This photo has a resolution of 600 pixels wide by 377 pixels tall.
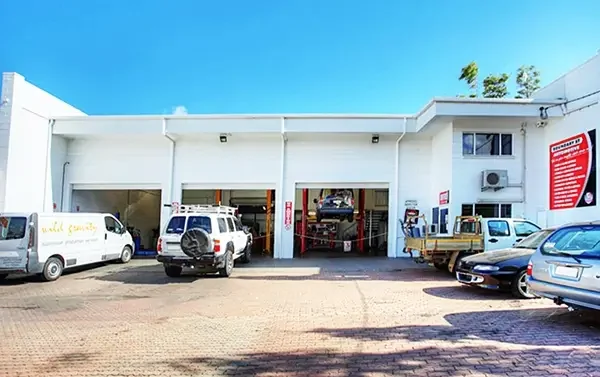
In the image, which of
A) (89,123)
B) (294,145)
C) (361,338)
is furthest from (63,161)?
(361,338)

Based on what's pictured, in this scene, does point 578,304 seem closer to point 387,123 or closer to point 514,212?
point 514,212

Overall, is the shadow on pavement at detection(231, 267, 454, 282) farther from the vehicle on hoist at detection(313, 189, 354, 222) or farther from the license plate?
the vehicle on hoist at detection(313, 189, 354, 222)

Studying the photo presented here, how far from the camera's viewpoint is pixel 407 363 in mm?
4379

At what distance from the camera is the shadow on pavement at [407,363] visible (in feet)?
13.6

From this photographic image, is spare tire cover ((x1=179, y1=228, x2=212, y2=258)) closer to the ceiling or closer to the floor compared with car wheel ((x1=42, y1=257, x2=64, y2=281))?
closer to the ceiling

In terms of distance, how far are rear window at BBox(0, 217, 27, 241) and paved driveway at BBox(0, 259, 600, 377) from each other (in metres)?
1.27

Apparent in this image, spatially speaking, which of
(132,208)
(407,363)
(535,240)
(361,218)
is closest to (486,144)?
(535,240)

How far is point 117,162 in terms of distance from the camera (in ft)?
57.1

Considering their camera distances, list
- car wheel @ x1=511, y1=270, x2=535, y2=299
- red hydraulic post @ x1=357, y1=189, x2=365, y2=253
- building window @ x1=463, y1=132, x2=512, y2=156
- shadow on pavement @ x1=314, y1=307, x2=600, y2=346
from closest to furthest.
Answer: shadow on pavement @ x1=314, y1=307, x2=600, y2=346 → car wheel @ x1=511, y1=270, x2=535, y2=299 → building window @ x1=463, y1=132, x2=512, y2=156 → red hydraulic post @ x1=357, y1=189, x2=365, y2=253

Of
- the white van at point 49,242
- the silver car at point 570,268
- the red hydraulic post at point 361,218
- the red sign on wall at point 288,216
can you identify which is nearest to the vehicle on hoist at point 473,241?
the silver car at point 570,268

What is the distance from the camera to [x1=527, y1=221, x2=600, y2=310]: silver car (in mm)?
5391

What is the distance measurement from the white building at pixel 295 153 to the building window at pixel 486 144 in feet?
0.12

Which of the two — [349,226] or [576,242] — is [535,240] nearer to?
[576,242]

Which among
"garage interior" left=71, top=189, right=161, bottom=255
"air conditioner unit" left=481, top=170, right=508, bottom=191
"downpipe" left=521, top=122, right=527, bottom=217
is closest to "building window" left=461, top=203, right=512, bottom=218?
"downpipe" left=521, top=122, right=527, bottom=217
